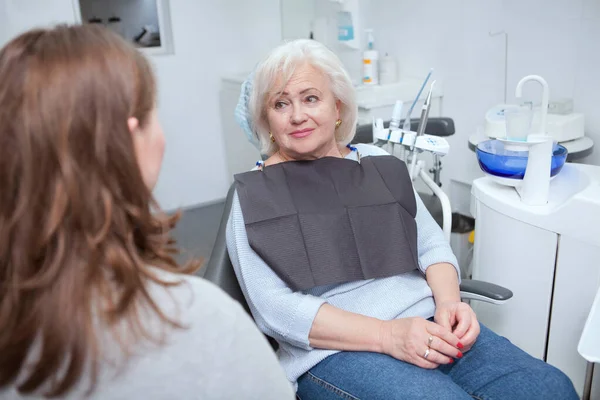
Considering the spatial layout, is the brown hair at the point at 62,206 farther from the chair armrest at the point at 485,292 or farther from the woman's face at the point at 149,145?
the chair armrest at the point at 485,292

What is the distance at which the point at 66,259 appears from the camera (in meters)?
0.61

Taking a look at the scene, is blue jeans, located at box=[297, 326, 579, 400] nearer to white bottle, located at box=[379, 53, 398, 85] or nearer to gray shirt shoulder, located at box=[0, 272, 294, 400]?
gray shirt shoulder, located at box=[0, 272, 294, 400]

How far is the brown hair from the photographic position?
598 millimetres

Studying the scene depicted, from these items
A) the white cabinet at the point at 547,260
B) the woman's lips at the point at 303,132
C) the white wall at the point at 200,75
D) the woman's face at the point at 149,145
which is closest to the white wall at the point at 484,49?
the white cabinet at the point at 547,260

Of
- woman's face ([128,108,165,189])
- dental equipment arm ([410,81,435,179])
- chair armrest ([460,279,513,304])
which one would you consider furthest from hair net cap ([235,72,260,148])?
woman's face ([128,108,165,189])

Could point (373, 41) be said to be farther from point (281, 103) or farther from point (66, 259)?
point (66, 259)

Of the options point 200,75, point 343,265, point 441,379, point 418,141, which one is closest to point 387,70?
point 200,75

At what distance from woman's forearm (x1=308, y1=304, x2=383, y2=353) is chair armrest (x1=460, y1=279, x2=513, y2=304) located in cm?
30

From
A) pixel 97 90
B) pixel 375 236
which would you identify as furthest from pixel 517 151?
pixel 97 90

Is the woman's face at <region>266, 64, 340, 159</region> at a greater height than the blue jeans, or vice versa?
the woman's face at <region>266, 64, 340, 159</region>

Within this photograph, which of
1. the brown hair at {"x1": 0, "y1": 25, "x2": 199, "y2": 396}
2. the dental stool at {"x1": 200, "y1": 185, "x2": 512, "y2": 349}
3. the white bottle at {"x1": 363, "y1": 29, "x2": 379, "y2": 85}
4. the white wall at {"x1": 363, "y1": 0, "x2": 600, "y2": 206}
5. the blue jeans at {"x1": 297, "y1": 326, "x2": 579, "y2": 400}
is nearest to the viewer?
the brown hair at {"x1": 0, "y1": 25, "x2": 199, "y2": 396}

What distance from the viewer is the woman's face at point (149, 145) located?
0.67 m

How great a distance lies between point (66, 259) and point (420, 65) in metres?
2.32

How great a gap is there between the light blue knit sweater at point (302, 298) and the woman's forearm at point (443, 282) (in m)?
0.01
